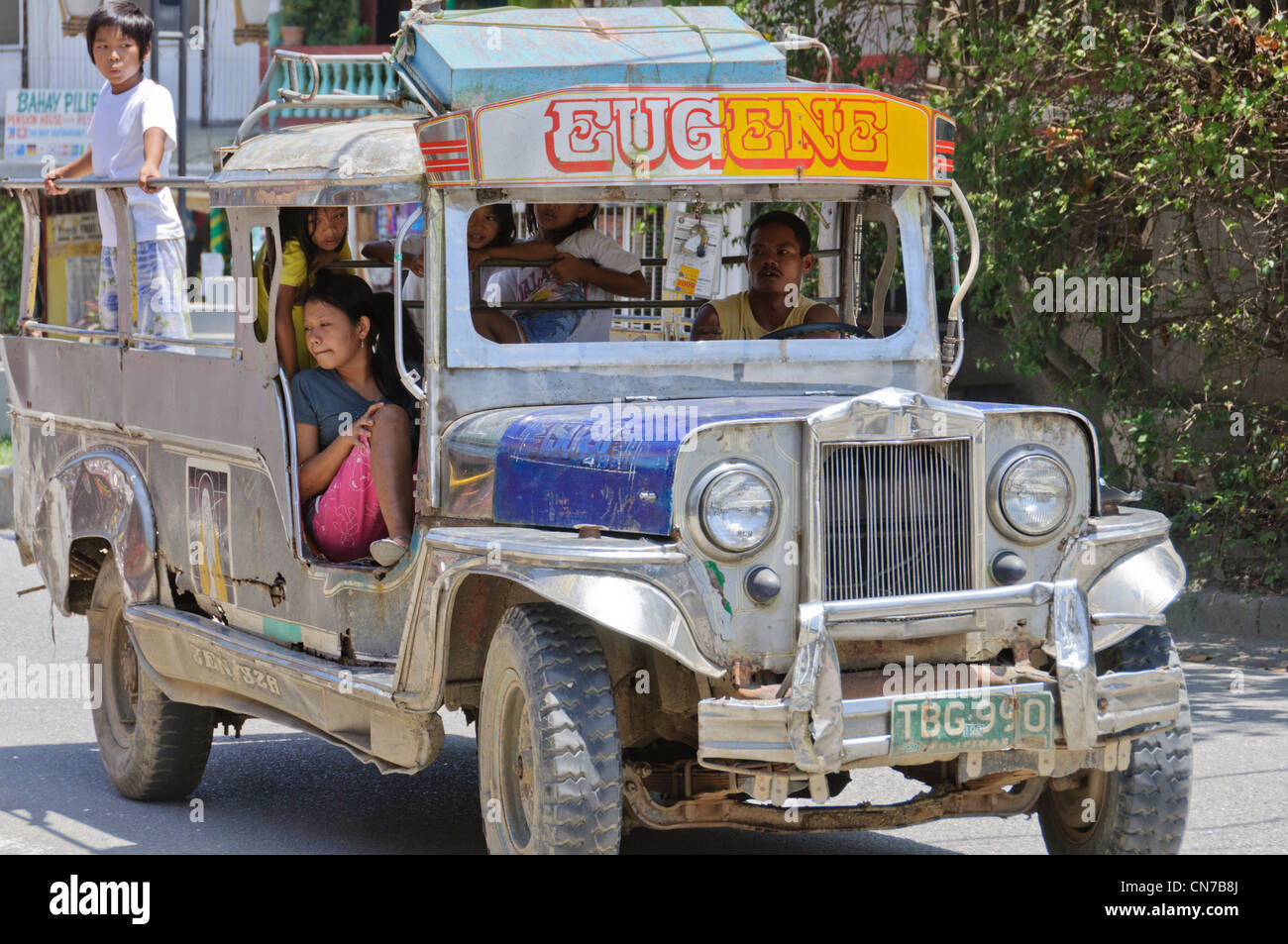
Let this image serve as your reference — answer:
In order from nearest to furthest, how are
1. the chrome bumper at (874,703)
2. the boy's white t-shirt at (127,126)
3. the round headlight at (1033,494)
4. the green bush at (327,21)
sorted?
the chrome bumper at (874,703), the round headlight at (1033,494), the boy's white t-shirt at (127,126), the green bush at (327,21)

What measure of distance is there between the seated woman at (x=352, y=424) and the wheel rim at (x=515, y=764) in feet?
2.96

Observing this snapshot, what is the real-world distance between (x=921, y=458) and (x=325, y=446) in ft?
6.61

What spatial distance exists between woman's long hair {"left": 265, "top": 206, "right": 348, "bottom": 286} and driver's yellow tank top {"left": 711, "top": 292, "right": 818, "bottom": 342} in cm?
135

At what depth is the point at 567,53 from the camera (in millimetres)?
5754

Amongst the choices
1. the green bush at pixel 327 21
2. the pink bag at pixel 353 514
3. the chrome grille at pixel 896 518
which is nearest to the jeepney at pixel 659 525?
the chrome grille at pixel 896 518

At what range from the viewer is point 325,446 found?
19.0 ft

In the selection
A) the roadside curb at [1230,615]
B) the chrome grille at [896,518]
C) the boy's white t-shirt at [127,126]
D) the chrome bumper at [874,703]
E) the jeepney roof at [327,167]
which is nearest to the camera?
the chrome bumper at [874,703]

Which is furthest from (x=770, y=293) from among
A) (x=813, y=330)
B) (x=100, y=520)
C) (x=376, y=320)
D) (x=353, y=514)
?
(x=100, y=520)

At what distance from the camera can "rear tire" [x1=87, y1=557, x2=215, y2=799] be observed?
6633 millimetres

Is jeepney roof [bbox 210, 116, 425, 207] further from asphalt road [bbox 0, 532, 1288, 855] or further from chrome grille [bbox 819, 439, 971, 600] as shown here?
asphalt road [bbox 0, 532, 1288, 855]

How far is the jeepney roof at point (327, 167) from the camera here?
529cm

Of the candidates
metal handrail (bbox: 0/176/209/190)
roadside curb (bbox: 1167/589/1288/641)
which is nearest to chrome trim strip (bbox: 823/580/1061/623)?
metal handrail (bbox: 0/176/209/190)

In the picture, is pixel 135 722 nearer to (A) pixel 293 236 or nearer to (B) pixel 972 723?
(A) pixel 293 236

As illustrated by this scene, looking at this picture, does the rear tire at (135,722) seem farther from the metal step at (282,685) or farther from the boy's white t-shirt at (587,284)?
the boy's white t-shirt at (587,284)
